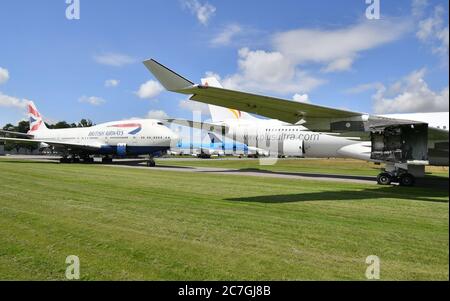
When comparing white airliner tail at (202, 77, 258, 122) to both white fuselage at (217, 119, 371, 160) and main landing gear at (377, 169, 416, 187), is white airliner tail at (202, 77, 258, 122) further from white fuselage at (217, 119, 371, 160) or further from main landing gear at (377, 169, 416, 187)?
main landing gear at (377, 169, 416, 187)

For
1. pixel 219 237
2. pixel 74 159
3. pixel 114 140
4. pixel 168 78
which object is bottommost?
pixel 219 237

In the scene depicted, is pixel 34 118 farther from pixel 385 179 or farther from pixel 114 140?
pixel 385 179

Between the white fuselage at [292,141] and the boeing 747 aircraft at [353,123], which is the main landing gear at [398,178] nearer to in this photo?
the boeing 747 aircraft at [353,123]

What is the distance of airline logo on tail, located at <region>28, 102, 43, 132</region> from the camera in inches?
2028

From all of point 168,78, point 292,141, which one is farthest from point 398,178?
point 168,78

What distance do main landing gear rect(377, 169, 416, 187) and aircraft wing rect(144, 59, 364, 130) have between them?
384 cm

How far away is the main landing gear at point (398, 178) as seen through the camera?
1677 centimetres

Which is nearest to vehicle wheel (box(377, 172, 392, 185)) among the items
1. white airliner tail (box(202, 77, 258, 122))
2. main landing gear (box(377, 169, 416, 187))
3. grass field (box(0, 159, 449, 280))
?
main landing gear (box(377, 169, 416, 187))

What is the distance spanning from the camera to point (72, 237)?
671 centimetres

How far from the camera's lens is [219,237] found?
6785 millimetres

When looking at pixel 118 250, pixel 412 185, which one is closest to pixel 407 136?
pixel 412 185

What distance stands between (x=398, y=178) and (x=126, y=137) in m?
28.3

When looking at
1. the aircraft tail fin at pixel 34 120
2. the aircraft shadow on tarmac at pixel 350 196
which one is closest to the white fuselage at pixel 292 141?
the aircraft shadow on tarmac at pixel 350 196

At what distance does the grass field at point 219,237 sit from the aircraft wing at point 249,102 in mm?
3529
